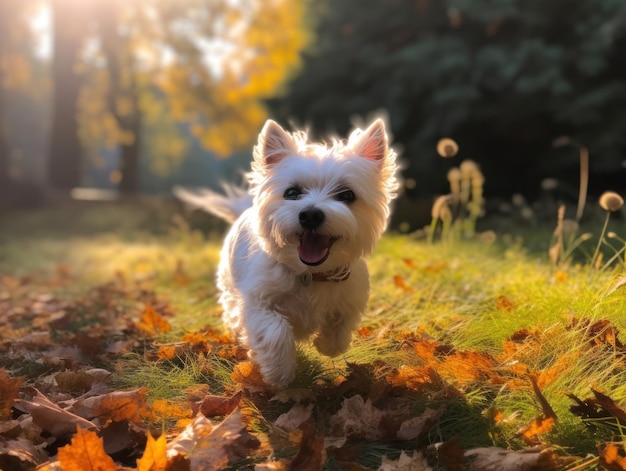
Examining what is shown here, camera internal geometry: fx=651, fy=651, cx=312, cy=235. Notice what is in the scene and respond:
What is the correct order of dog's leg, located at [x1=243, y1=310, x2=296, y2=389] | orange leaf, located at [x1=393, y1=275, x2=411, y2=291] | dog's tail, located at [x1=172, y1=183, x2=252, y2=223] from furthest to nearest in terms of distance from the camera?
dog's tail, located at [x1=172, y1=183, x2=252, y2=223]
orange leaf, located at [x1=393, y1=275, x2=411, y2=291]
dog's leg, located at [x1=243, y1=310, x2=296, y2=389]

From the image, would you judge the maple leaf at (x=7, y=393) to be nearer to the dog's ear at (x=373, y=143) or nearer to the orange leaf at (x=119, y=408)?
the orange leaf at (x=119, y=408)

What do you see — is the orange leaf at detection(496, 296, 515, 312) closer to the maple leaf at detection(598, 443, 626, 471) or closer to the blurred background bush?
the maple leaf at detection(598, 443, 626, 471)

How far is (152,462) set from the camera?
2.14m

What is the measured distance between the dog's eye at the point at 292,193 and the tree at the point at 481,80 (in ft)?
24.2

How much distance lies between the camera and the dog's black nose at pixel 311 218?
10.2 feet

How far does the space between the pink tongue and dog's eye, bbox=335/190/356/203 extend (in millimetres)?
236

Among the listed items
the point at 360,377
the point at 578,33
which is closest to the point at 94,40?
the point at 578,33

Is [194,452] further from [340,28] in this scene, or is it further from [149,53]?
[149,53]

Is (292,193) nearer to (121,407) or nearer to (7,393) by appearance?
(121,407)

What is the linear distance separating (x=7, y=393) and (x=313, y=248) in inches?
59.3

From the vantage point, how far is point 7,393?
2.76 meters

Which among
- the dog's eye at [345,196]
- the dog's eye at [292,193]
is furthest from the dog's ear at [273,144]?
the dog's eye at [345,196]

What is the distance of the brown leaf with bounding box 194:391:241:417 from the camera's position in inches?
110

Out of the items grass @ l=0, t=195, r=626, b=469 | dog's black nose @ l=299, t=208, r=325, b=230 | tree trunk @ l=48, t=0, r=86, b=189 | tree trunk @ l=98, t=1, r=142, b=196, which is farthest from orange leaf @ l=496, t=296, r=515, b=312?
tree trunk @ l=48, t=0, r=86, b=189
